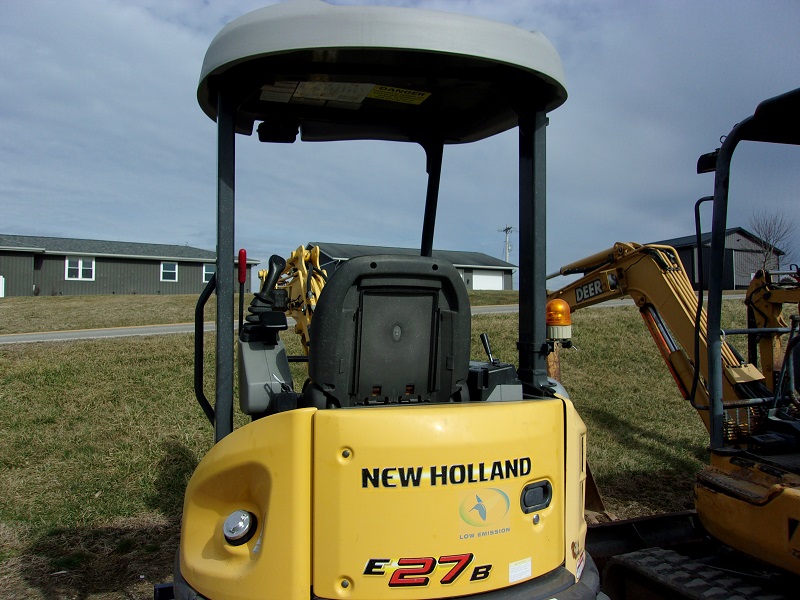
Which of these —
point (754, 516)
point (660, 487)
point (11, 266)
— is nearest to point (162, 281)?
point (11, 266)

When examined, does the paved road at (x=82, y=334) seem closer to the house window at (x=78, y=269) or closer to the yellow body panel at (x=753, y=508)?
the yellow body panel at (x=753, y=508)

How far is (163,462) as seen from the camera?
6203 millimetres

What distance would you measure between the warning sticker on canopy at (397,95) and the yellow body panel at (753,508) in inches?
101

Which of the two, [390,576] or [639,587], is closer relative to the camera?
[390,576]

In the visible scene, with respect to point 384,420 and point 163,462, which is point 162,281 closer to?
point 163,462

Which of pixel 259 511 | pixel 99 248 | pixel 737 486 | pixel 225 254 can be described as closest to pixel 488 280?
pixel 99 248

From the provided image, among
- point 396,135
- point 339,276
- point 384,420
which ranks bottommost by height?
point 384,420

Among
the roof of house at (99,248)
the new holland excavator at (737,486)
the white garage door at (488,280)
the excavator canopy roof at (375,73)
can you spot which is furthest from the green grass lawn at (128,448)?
the white garage door at (488,280)

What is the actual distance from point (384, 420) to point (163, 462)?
4997 millimetres

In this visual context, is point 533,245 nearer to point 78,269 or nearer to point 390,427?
point 390,427

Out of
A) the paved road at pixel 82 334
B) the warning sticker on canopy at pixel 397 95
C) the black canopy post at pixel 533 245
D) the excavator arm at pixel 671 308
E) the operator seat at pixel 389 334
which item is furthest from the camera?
the paved road at pixel 82 334

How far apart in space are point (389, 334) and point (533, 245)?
2.61ft

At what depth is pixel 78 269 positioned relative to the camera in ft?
99.6

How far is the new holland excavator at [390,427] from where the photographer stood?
1891 millimetres
